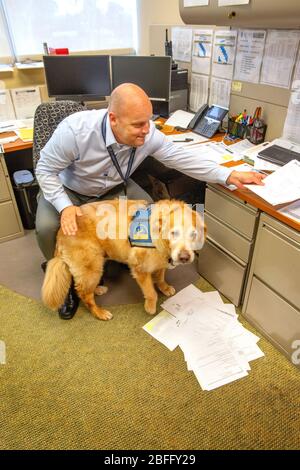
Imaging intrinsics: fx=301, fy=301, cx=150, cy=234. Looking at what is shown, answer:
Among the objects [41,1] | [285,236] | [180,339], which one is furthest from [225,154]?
[41,1]

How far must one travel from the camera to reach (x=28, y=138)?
216cm

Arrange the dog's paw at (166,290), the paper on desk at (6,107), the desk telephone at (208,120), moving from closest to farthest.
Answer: the dog's paw at (166,290) → the desk telephone at (208,120) → the paper on desk at (6,107)

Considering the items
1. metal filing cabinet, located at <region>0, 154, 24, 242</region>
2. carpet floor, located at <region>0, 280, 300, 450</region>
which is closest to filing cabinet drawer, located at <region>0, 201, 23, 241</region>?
metal filing cabinet, located at <region>0, 154, 24, 242</region>

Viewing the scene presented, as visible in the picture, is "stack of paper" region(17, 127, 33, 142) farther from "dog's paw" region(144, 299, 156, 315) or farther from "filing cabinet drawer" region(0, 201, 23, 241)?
"dog's paw" region(144, 299, 156, 315)

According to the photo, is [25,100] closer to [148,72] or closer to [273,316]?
[148,72]

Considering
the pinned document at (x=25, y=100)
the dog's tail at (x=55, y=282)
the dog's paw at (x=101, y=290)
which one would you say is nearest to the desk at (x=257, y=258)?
the dog's paw at (x=101, y=290)

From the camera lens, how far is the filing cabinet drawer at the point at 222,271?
1639 millimetres

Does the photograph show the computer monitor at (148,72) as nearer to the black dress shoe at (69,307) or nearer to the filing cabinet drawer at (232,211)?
the filing cabinet drawer at (232,211)

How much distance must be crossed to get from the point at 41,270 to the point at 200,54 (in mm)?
1874

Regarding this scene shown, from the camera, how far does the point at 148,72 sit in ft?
7.30

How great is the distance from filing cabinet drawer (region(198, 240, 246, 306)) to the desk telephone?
2.51 feet

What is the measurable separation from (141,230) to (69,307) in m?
0.68

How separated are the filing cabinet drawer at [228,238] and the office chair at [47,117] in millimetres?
1027
